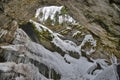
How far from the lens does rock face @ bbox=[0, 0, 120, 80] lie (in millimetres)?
9133

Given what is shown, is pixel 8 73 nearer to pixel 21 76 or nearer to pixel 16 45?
pixel 21 76

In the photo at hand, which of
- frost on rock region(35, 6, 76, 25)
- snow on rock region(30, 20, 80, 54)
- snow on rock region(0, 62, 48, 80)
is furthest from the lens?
frost on rock region(35, 6, 76, 25)

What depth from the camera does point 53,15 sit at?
1325cm

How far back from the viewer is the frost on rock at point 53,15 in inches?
512

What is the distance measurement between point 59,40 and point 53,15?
155 centimetres

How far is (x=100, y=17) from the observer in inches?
358

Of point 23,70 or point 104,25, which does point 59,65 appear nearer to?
point 23,70

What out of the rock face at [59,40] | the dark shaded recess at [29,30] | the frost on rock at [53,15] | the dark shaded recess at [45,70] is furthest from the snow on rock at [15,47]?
the frost on rock at [53,15]

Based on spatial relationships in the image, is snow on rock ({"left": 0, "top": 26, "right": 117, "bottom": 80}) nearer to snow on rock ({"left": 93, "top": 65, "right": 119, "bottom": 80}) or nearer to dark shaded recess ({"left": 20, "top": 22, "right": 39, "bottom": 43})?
snow on rock ({"left": 93, "top": 65, "right": 119, "bottom": 80})

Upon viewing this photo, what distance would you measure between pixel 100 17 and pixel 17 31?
12.8ft

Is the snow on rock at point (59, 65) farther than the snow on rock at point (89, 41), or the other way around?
the snow on rock at point (89, 41)

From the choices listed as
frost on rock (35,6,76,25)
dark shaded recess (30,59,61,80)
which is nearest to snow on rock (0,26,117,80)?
dark shaded recess (30,59,61,80)

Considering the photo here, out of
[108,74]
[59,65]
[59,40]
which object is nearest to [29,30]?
[59,40]

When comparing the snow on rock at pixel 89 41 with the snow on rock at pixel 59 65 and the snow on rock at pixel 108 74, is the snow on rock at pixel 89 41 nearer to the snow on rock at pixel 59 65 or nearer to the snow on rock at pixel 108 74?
the snow on rock at pixel 59 65
